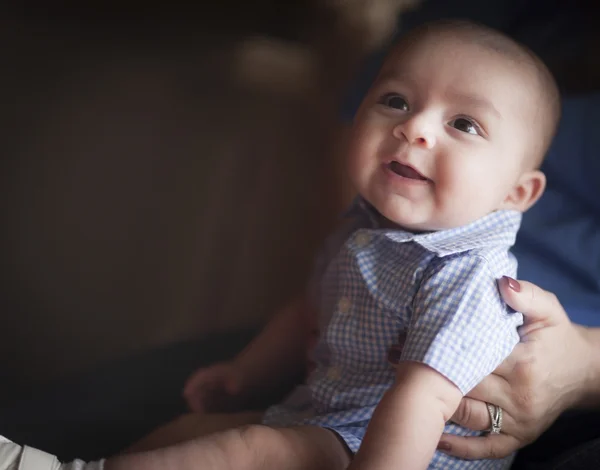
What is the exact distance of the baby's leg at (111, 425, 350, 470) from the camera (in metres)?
0.58

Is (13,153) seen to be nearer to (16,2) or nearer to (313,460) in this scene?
(16,2)

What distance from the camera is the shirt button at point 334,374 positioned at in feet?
2.22

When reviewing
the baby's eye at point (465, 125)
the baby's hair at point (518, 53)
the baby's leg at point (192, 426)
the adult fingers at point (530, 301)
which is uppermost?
the baby's hair at point (518, 53)

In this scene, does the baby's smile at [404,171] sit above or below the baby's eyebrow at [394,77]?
below

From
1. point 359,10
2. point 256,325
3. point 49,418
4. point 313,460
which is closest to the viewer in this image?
point 313,460

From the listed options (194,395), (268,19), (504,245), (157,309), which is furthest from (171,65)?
(504,245)

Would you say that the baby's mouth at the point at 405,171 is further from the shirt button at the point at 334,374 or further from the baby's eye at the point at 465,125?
the shirt button at the point at 334,374

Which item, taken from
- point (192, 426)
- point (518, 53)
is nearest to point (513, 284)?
point (518, 53)

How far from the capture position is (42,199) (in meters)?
0.94

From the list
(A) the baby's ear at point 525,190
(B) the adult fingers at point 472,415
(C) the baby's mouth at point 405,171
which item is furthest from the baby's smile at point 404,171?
(B) the adult fingers at point 472,415

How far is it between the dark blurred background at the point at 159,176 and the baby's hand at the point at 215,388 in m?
0.03

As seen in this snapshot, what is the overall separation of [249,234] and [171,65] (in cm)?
34

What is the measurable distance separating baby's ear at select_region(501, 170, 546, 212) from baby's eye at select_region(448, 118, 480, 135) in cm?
9

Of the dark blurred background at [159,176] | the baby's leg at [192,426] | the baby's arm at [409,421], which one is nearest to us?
the baby's arm at [409,421]
